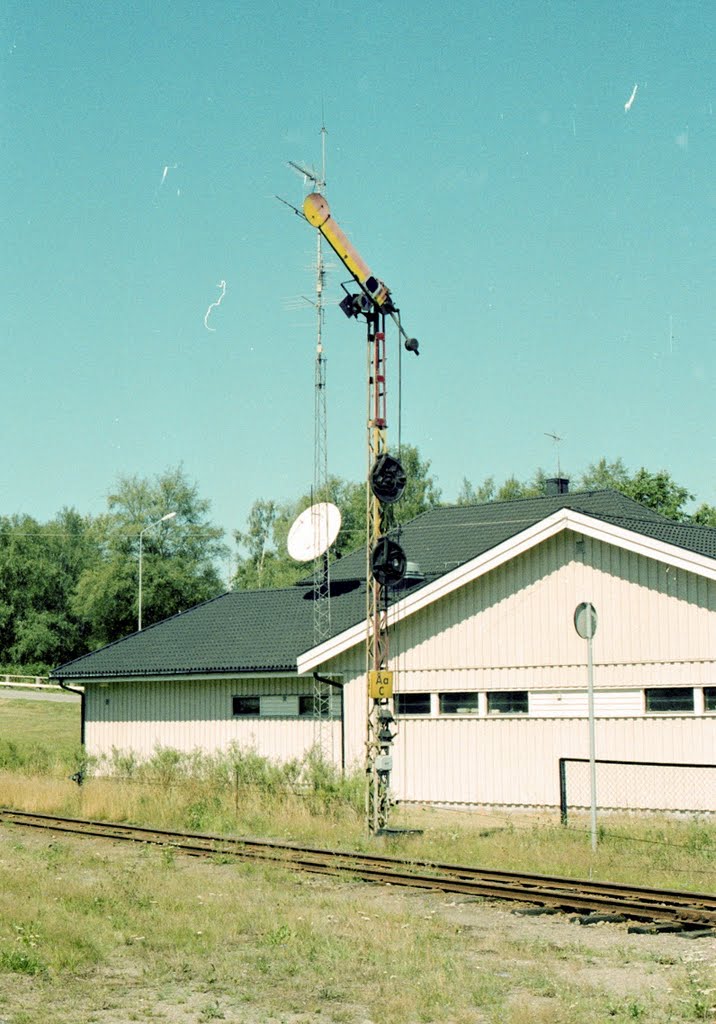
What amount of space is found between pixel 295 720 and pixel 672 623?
8891 millimetres

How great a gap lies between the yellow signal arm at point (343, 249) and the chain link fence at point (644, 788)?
25.7ft

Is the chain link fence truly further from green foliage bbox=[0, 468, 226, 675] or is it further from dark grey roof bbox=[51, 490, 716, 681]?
green foliage bbox=[0, 468, 226, 675]

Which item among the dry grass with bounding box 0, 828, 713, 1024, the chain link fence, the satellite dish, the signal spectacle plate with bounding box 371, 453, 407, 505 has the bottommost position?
the dry grass with bounding box 0, 828, 713, 1024

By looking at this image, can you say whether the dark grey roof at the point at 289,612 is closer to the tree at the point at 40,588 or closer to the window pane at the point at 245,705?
the window pane at the point at 245,705

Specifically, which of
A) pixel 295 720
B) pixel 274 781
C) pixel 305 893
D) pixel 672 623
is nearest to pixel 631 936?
pixel 305 893

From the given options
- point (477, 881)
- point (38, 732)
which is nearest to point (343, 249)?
point (477, 881)

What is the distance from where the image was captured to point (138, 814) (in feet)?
71.3

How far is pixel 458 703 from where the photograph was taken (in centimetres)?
2280

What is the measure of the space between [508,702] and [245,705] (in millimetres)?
7153

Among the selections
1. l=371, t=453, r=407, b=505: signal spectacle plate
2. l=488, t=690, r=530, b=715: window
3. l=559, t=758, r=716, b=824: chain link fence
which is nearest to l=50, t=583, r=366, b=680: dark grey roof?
l=488, t=690, r=530, b=715: window

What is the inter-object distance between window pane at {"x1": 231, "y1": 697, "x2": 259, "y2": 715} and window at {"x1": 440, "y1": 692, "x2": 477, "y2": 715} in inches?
213

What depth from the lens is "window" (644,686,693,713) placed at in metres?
20.1

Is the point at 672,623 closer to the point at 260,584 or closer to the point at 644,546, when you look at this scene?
the point at 644,546

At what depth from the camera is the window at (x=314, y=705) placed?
81.8 ft
